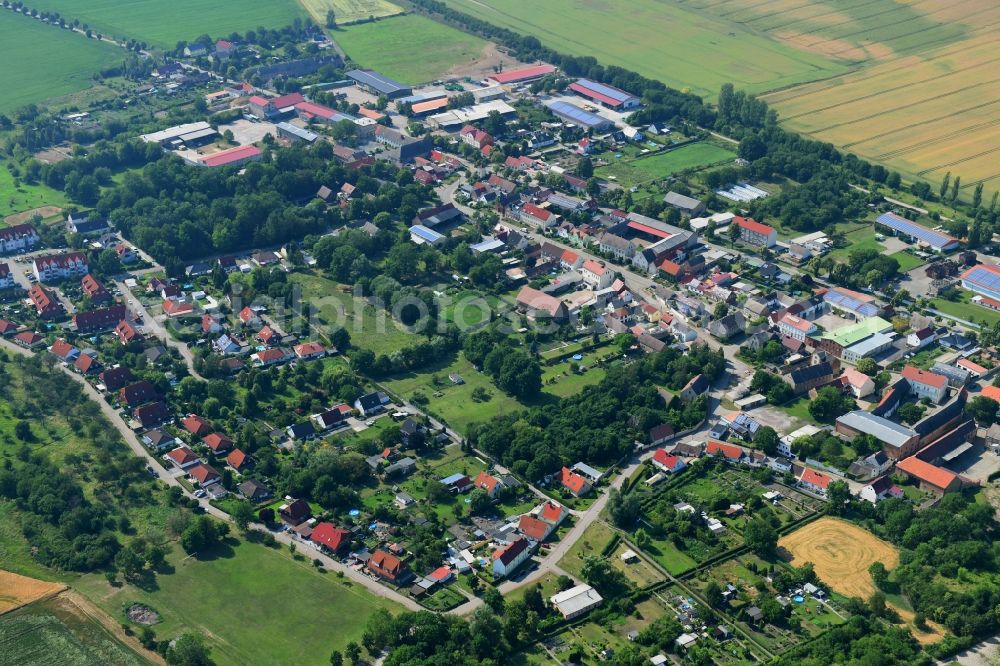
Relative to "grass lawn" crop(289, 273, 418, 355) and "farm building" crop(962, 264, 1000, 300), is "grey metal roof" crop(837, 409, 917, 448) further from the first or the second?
"grass lawn" crop(289, 273, 418, 355)

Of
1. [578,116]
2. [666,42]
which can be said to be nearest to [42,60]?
[578,116]

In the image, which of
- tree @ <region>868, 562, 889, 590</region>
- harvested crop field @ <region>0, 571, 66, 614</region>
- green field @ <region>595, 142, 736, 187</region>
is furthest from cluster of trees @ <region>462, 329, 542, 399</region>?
green field @ <region>595, 142, 736, 187</region>

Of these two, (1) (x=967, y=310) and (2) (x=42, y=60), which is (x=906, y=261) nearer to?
(1) (x=967, y=310)

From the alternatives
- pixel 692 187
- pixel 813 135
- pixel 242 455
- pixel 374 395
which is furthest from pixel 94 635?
pixel 813 135

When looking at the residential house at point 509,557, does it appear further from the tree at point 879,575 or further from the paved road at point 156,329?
the paved road at point 156,329

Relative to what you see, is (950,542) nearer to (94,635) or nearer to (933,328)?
(933,328)

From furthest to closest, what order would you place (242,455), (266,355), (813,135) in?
(813,135) < (266,355) < (242,455)
